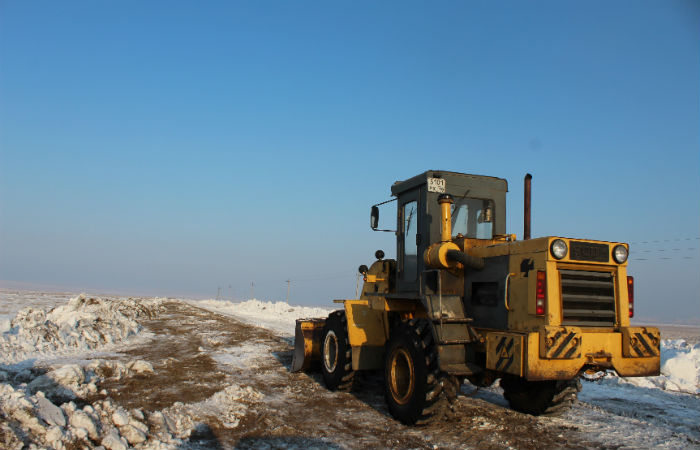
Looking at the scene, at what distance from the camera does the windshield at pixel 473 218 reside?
725cm

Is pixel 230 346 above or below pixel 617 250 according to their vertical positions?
below

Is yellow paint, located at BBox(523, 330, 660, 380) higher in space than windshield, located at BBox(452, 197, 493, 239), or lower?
lower

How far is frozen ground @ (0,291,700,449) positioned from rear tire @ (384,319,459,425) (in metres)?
0.24

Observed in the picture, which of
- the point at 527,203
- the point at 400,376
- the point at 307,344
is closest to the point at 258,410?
the point at 400,376

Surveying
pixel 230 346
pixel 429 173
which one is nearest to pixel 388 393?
pixel 429 173

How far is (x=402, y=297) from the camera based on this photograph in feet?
23.0

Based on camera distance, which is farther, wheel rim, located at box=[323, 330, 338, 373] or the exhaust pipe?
wheel rim, located at box=[323, 330, 338, 373]

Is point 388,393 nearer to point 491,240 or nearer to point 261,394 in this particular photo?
point 261,394

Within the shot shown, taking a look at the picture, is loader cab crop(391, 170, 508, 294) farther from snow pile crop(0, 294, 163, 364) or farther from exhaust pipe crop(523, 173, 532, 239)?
snow pile crop(0, 294, 163, 364)

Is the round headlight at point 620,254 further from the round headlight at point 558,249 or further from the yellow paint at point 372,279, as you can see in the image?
the yellow paint at point 372,279

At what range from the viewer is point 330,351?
8.85 metres

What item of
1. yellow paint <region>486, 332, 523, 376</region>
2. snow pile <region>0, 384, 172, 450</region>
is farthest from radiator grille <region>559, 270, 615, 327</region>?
snow pile <region>0, 384, 172, 450</region>

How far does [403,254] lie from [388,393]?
7.30 ft

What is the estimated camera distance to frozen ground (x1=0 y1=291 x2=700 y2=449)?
17.1 feet
